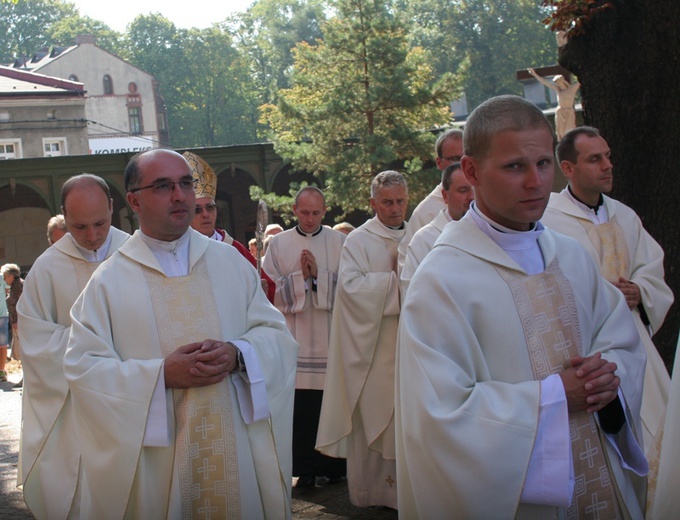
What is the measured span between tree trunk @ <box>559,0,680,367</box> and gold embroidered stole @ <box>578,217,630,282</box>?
113 centimetres

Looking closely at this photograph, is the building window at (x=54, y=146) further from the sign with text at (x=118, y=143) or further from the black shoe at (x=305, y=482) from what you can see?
the black shoe at (x=305, y=482)

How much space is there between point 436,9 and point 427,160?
162 ft

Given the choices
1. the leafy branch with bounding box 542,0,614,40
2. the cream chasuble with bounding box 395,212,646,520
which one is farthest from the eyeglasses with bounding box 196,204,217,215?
the cream chasuble with bounding box 395,212,646,520

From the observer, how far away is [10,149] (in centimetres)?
4538

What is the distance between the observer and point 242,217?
111 feet

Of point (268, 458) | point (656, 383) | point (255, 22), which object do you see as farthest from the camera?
point (255, 22)

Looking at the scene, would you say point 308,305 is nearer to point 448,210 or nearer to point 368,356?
point 368,356

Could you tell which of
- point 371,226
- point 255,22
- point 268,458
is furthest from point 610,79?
point 255,22

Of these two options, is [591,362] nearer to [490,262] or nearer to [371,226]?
[490,262]

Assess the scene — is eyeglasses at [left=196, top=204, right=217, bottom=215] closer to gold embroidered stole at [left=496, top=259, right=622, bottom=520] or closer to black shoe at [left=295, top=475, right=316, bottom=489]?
black shoe at [left=295, top=475, right=316, bottom=489]

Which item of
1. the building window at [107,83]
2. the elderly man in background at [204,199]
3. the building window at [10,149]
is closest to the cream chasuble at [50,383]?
the elderly man in background at [204,199]

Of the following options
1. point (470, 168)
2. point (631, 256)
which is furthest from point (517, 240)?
point (631, 256)

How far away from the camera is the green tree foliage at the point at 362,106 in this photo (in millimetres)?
28484

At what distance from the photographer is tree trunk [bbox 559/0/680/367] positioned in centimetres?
665
